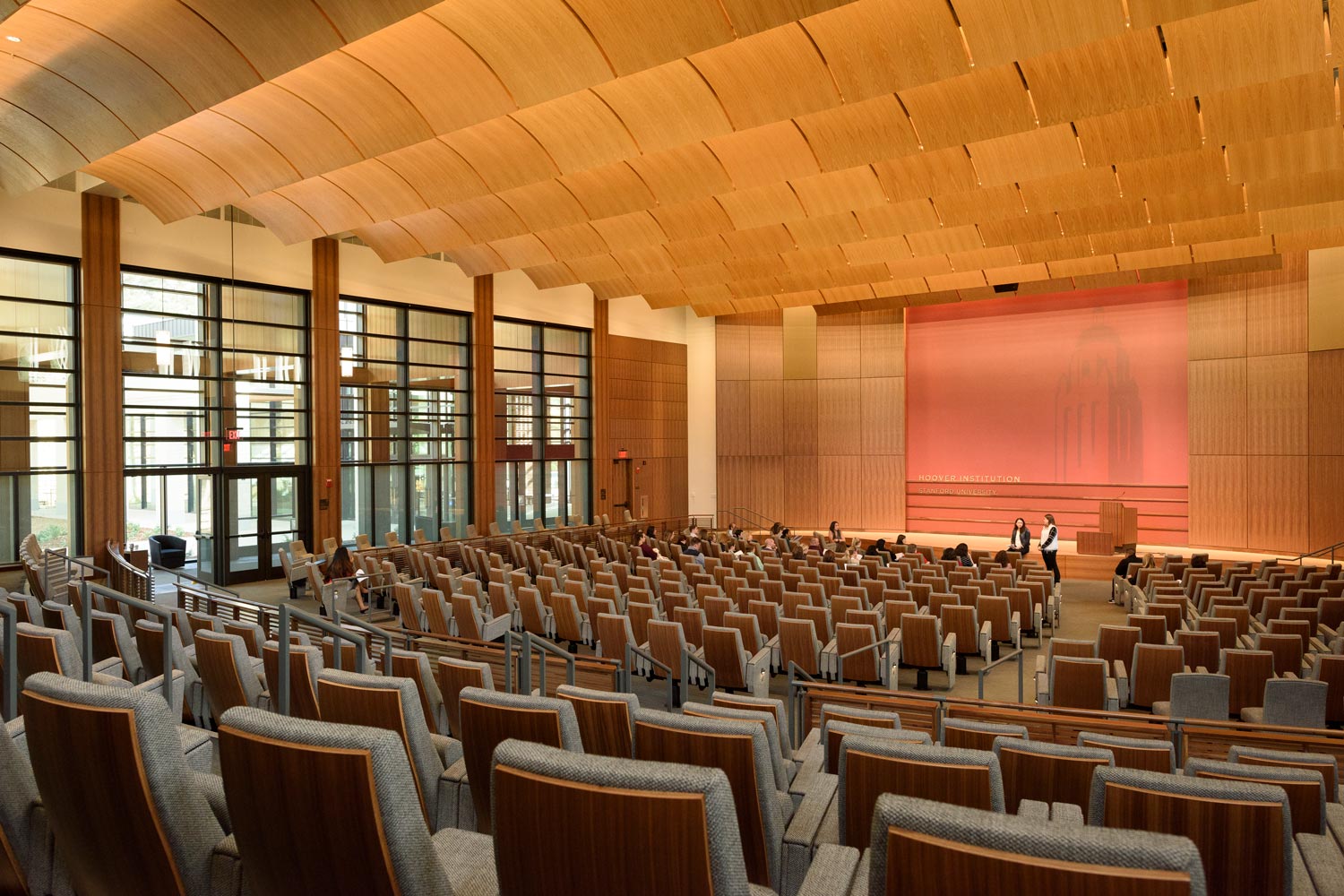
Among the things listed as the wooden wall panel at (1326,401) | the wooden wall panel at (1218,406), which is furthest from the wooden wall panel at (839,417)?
the wooden wall panel at (1326,401)

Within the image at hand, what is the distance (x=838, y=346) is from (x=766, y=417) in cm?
294

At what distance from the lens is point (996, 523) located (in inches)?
883

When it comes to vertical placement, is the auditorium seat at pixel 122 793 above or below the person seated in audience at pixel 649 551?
above

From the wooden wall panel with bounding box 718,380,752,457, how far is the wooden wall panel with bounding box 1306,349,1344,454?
13526 millimetres

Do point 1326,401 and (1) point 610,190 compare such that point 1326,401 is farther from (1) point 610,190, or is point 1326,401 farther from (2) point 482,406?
(2) point 482,406

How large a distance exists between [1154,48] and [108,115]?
11375 mm

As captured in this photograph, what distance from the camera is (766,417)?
82.7ft

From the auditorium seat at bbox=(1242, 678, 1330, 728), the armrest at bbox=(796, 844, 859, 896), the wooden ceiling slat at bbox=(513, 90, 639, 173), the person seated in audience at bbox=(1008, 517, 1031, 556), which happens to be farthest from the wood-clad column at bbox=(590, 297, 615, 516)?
the armrest at bbox=(796, 844, 859, 896)

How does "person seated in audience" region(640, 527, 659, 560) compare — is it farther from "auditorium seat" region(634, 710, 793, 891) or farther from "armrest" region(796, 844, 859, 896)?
"armrest" region(796, 844, 859, 896)

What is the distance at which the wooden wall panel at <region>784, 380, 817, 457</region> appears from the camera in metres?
24.6

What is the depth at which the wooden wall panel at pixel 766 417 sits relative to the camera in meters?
25.0

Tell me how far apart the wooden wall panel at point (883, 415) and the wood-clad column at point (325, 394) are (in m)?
14.1

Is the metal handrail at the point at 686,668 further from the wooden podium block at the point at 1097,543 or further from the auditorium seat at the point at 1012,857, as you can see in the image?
the wooden podium block at the point at 1097,543

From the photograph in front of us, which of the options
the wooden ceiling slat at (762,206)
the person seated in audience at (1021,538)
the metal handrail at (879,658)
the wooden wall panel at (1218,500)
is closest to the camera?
the metal handrail at (879,658)
